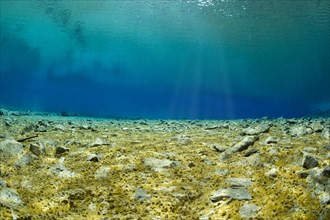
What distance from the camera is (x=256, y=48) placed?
84.4m

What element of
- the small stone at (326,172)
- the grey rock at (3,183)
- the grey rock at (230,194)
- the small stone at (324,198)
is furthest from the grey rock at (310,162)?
the grey rock at (3,183)

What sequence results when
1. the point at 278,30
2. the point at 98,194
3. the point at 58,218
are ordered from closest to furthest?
the point at 58,218 < the point at 98,194 < the point at 278,30

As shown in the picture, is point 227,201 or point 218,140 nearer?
point 227,201

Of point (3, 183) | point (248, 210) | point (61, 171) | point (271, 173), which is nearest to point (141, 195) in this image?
point (248, 210)

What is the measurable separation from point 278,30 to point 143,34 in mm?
31406

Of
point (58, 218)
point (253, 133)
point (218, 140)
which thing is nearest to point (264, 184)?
point (58, 218)

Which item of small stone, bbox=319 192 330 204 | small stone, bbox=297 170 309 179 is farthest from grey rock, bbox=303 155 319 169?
small stone, bbox=319 192 330 204

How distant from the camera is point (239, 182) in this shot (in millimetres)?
9250

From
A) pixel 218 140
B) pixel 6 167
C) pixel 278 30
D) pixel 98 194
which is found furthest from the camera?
pixel 278 30

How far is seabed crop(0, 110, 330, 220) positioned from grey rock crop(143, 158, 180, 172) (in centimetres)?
3

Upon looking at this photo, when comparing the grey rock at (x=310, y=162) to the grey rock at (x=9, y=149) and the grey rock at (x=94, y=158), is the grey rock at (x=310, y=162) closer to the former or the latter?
the grey rock at (x=94, y=158)

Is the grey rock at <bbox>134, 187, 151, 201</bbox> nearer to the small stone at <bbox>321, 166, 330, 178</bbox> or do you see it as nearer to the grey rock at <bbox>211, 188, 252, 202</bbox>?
the grey rock at <bbox>211, 188, 252, 202</bbox>

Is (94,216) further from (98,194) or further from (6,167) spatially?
(6,167)

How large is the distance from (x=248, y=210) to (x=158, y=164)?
3544 mm
